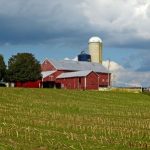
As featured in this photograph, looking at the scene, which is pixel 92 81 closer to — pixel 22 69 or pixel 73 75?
pixel 73 75

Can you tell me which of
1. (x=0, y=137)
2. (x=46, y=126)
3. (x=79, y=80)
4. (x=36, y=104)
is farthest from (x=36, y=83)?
(x=0, y=137)

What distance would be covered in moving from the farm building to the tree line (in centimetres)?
1190

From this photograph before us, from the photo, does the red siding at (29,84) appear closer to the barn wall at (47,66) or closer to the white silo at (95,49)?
the barn wall at (47,66)

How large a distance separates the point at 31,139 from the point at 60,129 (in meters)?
6.62

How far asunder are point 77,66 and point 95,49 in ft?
74.9

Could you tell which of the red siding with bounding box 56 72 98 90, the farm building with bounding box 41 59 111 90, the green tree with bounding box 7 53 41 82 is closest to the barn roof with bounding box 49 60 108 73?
the farm building with bounding box 41 59 111 90

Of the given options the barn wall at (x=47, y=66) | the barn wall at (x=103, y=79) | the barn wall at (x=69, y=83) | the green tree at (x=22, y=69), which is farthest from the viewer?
the barn wall at (x=47, y=66)

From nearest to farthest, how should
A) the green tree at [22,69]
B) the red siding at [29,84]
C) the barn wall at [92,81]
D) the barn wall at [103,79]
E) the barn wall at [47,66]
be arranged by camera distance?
1. the green tree at [22,69]
2. the red siding at [29,84]
3. the barn wall at [92,81]
4. the barn wall at [103,79]
5. the barn wall at [47,66]

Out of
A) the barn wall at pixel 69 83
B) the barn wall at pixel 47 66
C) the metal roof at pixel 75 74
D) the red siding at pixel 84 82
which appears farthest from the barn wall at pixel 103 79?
the barn wall at pixel 47 66

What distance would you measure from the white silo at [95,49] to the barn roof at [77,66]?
617 inches

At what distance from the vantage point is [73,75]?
427 ft

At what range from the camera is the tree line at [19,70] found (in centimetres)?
11756

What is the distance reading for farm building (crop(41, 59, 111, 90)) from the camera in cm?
12744

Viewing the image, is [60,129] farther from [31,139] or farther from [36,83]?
[36,83]
